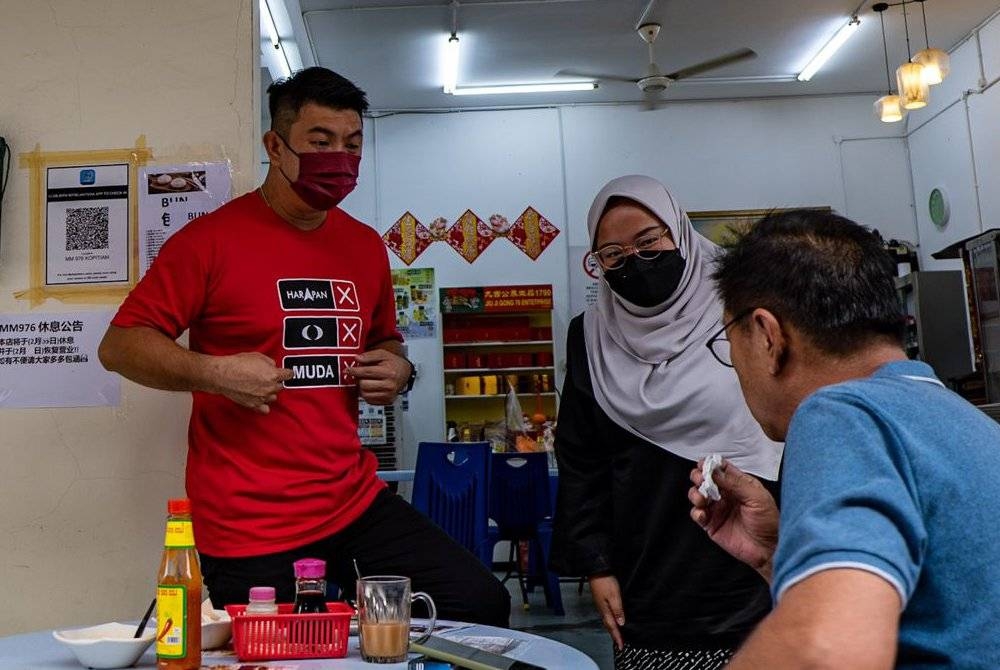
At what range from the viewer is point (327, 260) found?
2.19 meters

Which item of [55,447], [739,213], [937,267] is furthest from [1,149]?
[937,267]

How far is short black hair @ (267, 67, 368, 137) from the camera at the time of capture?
7.23 ft

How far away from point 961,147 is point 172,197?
23.4 feet

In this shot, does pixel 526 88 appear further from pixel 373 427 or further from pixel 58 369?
pixel 58 369

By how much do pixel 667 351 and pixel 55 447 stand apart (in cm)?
158

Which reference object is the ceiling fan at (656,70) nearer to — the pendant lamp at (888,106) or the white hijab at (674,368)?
the pendant lamp at (888,106)

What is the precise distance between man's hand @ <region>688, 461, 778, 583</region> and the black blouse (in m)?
0.48

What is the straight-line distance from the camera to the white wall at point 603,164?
28.2ft

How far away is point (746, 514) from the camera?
136 cm

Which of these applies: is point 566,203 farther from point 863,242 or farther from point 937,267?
point 863,242

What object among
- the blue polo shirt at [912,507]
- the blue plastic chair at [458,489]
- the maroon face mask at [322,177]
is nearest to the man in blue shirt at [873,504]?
the blue polo shirt at [912,507]

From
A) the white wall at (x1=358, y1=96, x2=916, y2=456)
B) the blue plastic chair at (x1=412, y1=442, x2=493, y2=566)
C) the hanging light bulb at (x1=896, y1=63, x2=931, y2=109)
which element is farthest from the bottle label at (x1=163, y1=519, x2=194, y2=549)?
the white wall at (x1=358, y1=96, x2=916, y2=456)

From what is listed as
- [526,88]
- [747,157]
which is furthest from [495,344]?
[747,157]

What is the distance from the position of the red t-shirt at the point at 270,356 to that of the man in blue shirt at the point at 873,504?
1231 millimetres
